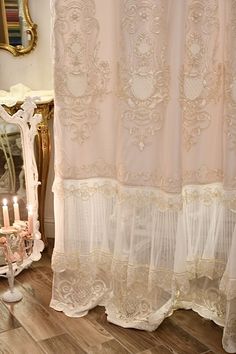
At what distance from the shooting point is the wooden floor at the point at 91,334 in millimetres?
1909

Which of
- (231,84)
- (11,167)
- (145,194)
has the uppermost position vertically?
(231,84)

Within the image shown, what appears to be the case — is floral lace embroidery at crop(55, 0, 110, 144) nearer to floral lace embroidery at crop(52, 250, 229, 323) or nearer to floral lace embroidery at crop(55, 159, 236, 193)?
floral lace embroidery at crop(55, 159, 236, 193)

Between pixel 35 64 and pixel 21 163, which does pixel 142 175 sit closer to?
pixel 21 163

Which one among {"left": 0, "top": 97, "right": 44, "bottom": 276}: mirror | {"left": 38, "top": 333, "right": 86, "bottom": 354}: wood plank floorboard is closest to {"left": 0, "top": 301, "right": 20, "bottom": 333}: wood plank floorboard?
{"left": 38, "top": 333, "right": 86, "bottom": 354}: wood plank floorboard

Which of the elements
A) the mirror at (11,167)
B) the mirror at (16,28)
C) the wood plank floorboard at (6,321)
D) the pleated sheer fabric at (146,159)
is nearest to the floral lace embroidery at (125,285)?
the pleated sheer fabric at (146,159)

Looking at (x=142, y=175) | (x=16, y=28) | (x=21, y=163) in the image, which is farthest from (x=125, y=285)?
(x=16, y=28)

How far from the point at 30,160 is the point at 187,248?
2.89 feet

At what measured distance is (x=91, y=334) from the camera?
2012mm

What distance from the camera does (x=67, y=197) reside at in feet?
6.73

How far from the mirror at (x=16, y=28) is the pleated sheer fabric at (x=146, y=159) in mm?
754

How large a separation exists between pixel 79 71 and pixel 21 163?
0.71 meters

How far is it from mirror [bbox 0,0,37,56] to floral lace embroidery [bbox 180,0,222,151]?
1.10m

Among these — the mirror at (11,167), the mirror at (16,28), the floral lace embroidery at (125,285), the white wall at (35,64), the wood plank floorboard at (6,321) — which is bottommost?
the wood plank floorboard at (6,321)

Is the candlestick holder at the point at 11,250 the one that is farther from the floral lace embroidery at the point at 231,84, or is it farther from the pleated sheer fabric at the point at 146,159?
the floral lace embroidery at the point at 231,84
